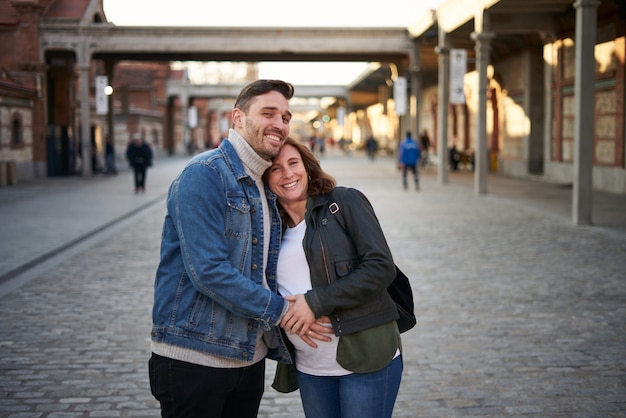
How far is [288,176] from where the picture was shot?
9.83 feet

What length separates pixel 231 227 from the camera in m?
2.86

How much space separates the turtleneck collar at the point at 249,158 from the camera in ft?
9.70

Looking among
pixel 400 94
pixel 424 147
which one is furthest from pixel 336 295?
pixel 424 147

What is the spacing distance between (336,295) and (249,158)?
0.58 metres

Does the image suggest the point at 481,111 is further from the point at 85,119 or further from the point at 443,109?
the point at 85,119

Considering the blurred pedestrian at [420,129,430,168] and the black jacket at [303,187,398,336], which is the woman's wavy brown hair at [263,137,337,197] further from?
the blurred pedestrian at [420,129,430,168]

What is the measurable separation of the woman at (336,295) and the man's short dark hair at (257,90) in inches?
7.9

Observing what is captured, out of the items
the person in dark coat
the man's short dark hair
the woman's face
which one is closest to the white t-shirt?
the woman's face

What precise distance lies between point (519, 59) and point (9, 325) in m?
26.2

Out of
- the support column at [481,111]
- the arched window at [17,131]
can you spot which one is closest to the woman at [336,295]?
the support column at [481,111]

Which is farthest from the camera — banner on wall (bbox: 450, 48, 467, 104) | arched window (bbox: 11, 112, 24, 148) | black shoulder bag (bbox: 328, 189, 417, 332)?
arched window (bbox: 11, 112, 24, 148)

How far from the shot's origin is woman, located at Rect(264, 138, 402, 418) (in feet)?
9.41

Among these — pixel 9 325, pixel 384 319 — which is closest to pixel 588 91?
pixel 9 325

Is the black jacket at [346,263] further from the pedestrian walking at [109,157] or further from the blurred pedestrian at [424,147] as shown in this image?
the blurred pedestrian at [424,147]
